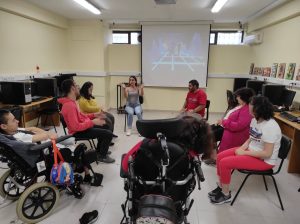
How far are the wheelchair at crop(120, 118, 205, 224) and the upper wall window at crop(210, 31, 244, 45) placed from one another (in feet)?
16.5

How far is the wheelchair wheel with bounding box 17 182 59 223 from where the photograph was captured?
5.99ft

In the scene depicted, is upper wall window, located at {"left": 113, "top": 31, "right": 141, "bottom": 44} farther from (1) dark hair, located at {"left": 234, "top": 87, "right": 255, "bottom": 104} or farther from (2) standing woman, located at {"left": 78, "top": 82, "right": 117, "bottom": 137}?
(1) dark hair, located at {"left": 234, "top": 87, "right": 255, "bottom": 104}

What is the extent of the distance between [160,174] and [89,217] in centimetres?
97

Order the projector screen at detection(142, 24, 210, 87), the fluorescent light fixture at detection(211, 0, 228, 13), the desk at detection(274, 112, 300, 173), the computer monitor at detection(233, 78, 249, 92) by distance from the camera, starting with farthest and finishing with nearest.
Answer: the projector screen at detection(142, 24, 210, 87)
the computer monitor at detection(233, 78, 249, 92)
the fluorescent light fixture at detection(211, 0, 228, 13)
the desk at detection(274, 112, 300, 173)

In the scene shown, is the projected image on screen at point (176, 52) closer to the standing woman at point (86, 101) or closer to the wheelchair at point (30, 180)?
the standing woman at point (86, 101)

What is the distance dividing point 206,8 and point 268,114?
123 inches

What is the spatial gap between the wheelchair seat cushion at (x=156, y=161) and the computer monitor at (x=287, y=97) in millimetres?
2806

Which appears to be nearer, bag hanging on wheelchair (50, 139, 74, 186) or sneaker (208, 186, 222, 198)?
bag hanging on wheelchair (50, 139, 74, 186)

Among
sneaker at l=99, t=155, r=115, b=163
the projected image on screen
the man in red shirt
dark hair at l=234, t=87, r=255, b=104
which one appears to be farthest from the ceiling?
sneaker at l=99, t=155, r=115, b=163

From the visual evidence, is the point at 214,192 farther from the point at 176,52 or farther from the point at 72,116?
the point at 176,52

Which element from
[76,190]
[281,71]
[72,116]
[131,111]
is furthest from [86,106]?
[281,71]

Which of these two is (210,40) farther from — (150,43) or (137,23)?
(137,23)

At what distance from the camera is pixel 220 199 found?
86.6 inches

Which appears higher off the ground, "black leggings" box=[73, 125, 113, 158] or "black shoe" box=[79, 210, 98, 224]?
"black leggings" box=[73, 125, 113, 158]
